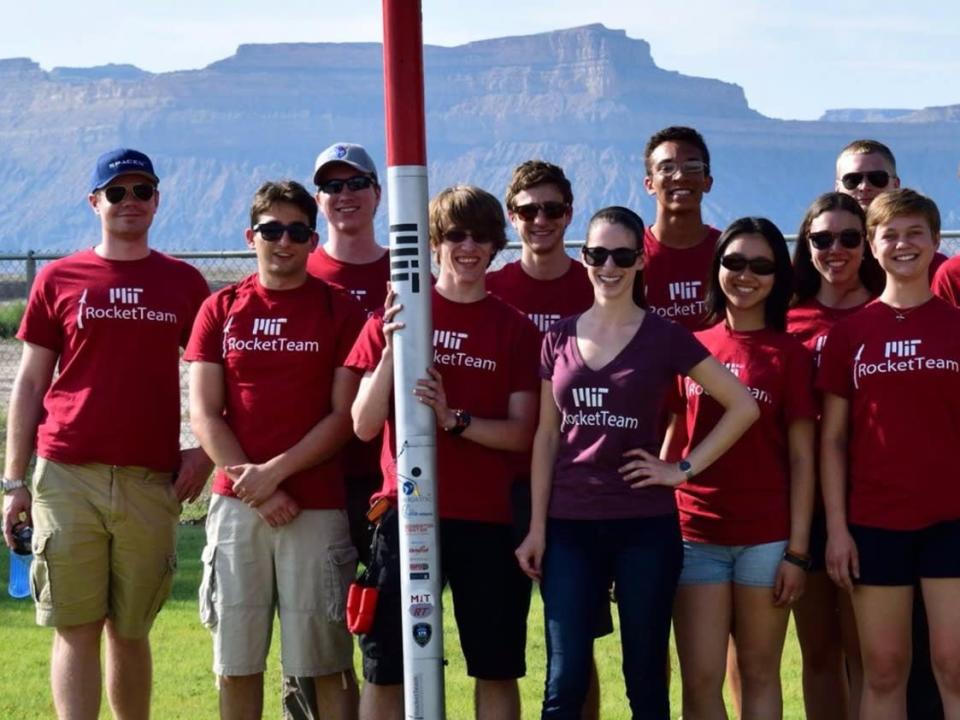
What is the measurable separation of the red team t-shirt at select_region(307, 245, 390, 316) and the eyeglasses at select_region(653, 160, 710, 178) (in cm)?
109

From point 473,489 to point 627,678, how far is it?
31.1 inches

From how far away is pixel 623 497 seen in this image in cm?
525

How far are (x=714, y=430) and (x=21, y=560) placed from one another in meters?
2.86

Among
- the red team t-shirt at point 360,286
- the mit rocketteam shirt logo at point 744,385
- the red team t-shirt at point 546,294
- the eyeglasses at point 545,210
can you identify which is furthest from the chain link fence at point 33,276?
the mit rocketteam shirt logo at point 744,385

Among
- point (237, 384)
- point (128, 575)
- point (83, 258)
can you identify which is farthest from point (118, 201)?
point (128, 575)

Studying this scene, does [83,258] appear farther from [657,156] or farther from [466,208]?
[657,156]

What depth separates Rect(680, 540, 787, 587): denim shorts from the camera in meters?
5.46

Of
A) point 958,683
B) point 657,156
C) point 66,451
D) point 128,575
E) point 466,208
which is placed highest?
point 657,156

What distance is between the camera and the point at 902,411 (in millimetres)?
5344

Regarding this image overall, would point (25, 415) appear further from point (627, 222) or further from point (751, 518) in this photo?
point (751, 518)

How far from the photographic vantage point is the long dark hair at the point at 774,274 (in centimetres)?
562

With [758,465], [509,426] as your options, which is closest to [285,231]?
[509,426]

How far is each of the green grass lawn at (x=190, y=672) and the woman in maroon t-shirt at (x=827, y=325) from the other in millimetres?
1284

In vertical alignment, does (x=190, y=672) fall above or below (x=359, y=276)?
below
